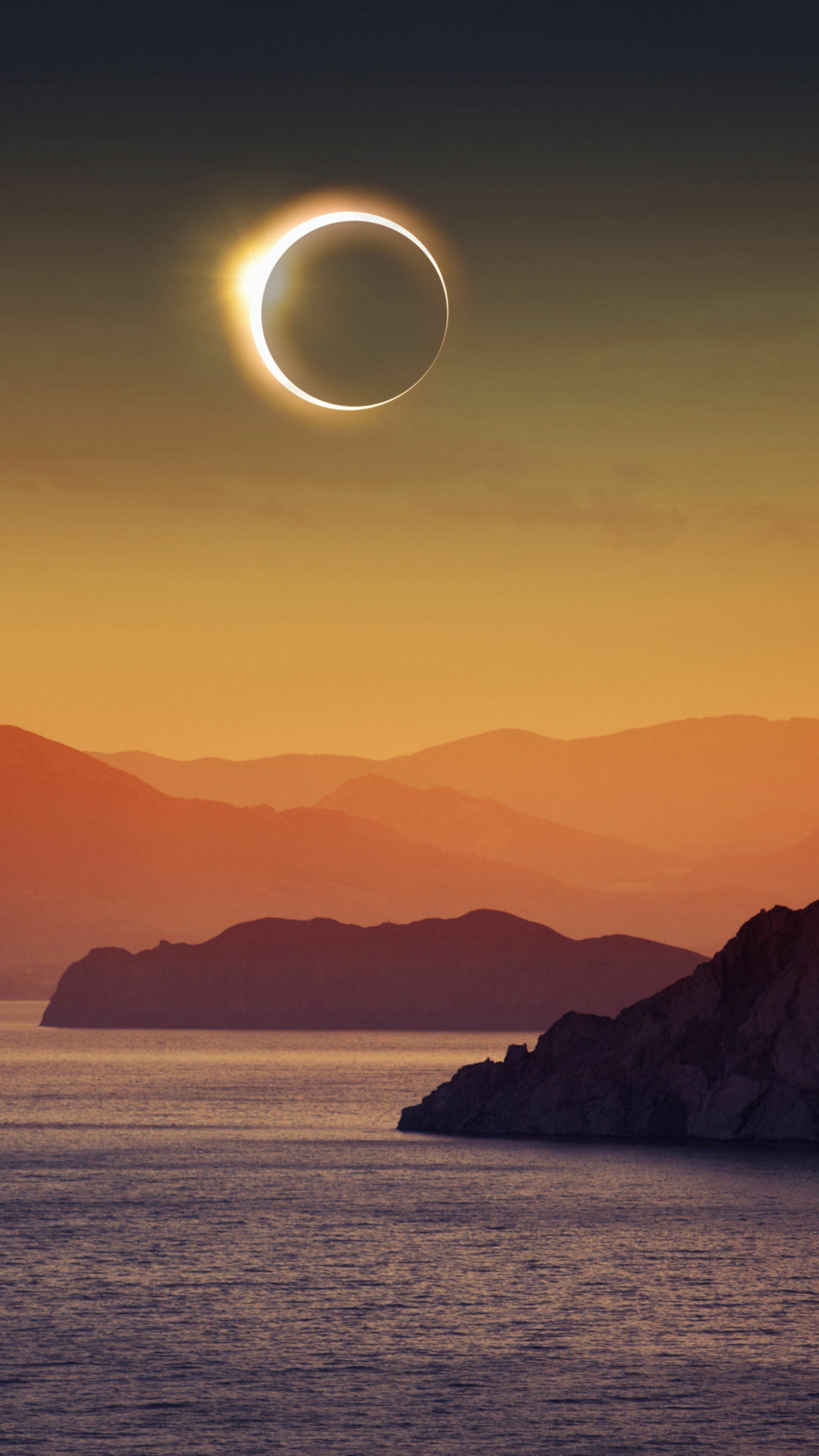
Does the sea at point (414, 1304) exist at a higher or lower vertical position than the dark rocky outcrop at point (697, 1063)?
lower

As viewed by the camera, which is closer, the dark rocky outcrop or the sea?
the sea

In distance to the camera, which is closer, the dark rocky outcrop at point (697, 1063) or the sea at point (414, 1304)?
the sea at point (414, 1304)

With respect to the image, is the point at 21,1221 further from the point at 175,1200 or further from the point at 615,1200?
the point at 615,1200

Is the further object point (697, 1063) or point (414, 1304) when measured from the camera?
point (697, 1063)

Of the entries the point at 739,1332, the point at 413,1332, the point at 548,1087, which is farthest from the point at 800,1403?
the point at 548,1087

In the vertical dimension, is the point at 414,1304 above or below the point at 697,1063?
below

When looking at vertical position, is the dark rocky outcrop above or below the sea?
above
